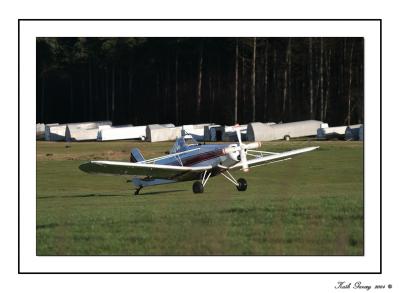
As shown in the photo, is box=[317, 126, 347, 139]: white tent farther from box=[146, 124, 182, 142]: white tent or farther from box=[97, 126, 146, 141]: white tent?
box=[97, 126, 146, 141]: white tent

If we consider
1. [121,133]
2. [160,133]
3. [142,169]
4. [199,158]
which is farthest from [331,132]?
[142,169]

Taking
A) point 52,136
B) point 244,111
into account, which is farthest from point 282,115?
point 52,136

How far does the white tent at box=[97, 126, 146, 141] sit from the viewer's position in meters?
71.4

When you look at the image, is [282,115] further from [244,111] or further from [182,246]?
[182,246]

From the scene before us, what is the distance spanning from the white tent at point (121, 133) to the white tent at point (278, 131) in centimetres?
1159

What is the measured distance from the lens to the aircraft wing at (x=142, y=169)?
27.2 m

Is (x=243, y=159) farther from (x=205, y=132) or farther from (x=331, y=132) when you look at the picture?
(x=205, y=132)

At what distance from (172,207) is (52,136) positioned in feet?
173

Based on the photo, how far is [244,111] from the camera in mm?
76375

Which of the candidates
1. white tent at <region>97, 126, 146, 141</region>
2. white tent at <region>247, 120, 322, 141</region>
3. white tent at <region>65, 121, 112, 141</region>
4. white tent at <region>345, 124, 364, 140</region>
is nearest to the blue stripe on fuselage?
white tent at <region>345, 124, 364, 140</region>

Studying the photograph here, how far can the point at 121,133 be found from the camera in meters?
71.4

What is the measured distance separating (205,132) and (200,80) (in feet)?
30.3
